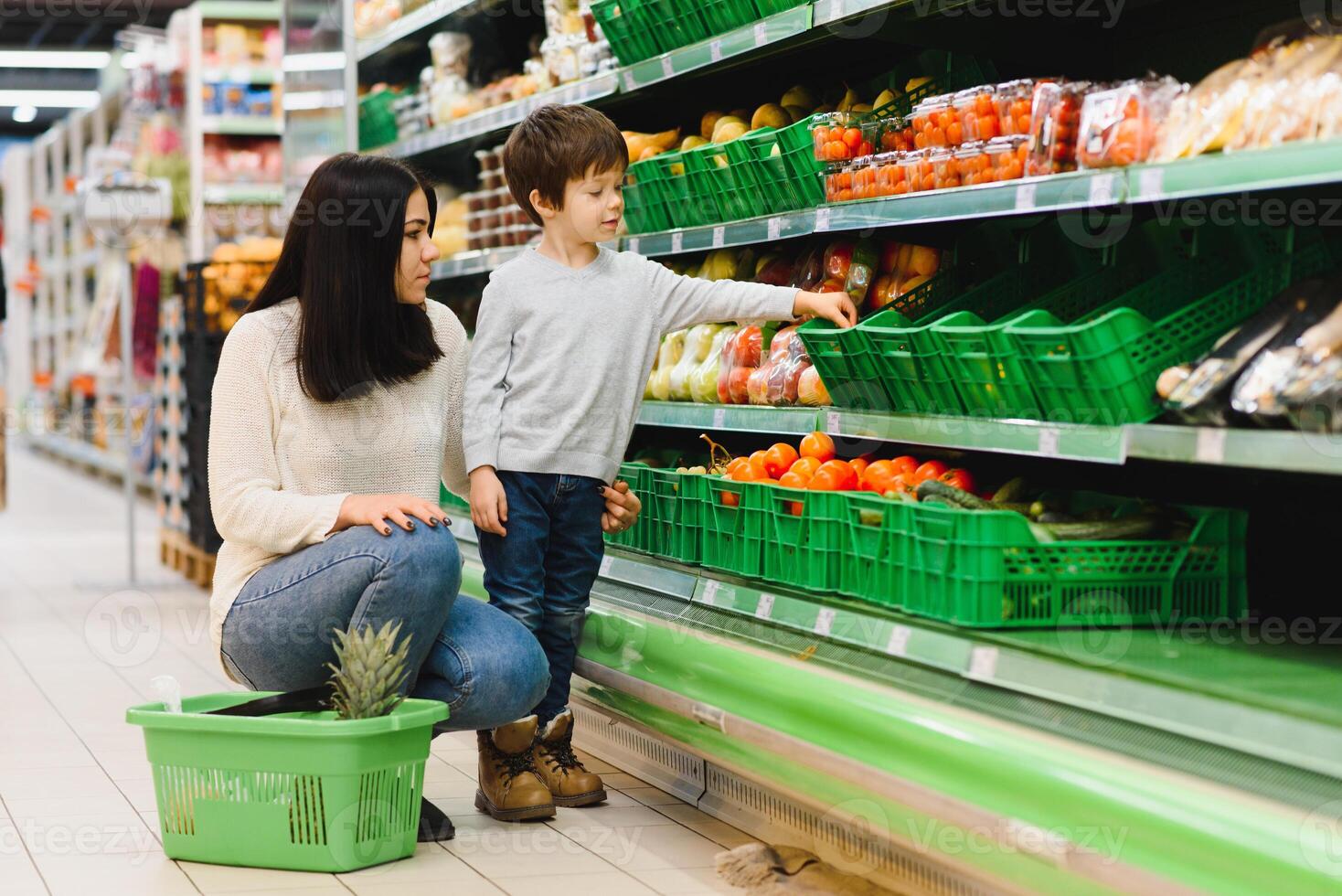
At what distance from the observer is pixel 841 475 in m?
2.92

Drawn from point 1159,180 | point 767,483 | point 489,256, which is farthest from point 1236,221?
point 489,256

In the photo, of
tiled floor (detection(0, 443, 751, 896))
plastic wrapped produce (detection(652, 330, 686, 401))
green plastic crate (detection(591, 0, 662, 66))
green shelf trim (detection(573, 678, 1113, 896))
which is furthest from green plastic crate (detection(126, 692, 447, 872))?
green plastic crate (detection(591, 0, 662, 66))

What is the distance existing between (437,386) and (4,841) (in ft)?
3.84

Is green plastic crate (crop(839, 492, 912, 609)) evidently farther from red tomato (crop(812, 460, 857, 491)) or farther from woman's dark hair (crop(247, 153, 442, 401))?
woman's dark hair (crop(247, 153, 442, 401))

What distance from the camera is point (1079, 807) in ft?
6.55

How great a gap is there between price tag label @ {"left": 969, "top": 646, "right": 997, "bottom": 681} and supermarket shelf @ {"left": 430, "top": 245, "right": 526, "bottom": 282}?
2249 mm

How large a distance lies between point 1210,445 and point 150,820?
2.13 metres

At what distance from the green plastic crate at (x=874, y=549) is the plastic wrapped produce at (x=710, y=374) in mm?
853

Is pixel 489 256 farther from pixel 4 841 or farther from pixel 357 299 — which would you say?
pixel 4 841

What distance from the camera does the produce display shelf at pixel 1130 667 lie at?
1.92m

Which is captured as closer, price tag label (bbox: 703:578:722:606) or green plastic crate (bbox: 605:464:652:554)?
price tag label (bbox: 703:578:722:606)

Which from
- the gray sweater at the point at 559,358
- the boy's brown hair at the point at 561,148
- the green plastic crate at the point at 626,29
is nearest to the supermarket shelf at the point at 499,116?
the green plastic crate at the point at 626,29

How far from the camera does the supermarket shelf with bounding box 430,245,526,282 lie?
173 inches

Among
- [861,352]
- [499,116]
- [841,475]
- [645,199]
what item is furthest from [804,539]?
[499,116]
